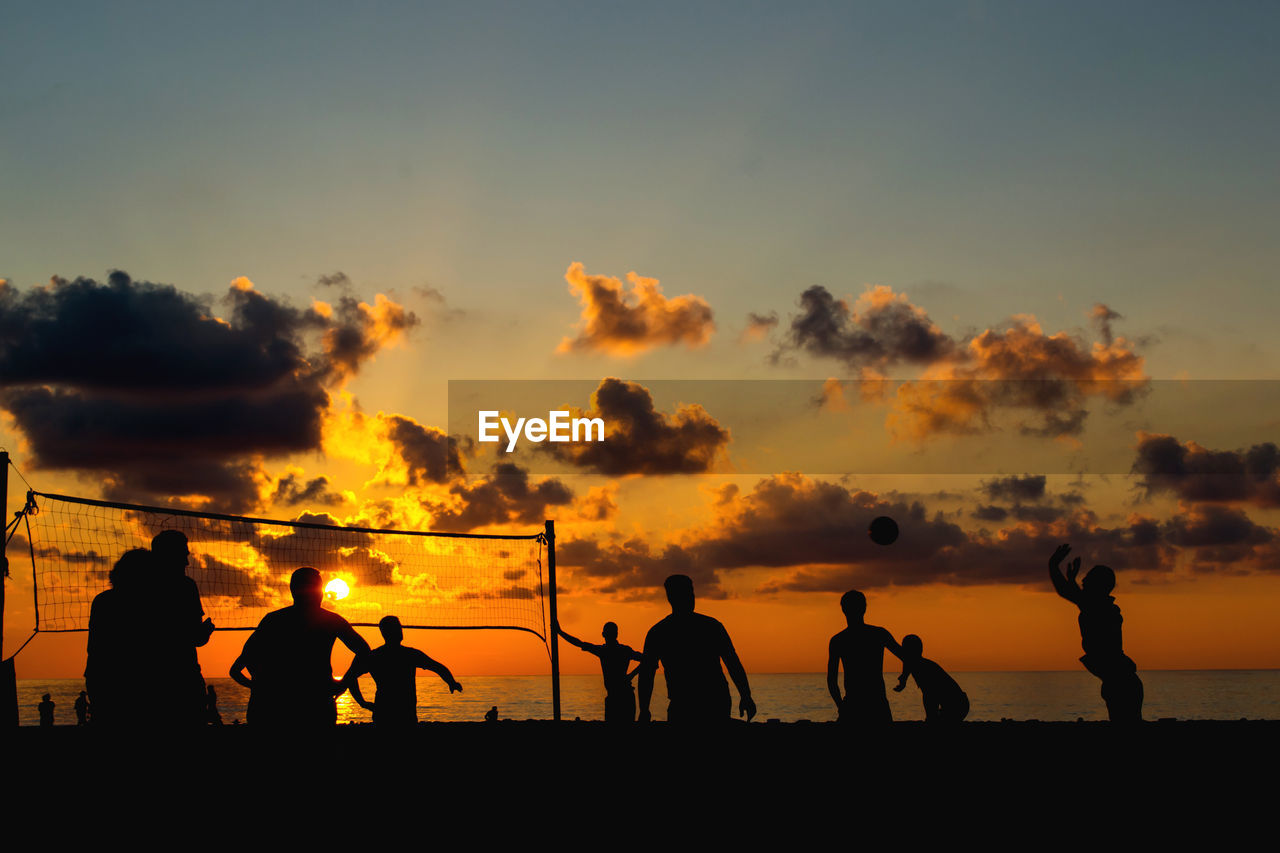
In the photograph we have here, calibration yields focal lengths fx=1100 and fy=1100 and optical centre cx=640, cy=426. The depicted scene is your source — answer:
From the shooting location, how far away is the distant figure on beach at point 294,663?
Answer: 6.82 metres

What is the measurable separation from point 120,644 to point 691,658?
349 cm

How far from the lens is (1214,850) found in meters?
5.23

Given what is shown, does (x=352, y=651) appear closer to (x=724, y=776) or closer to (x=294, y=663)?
(x=294, y=663)

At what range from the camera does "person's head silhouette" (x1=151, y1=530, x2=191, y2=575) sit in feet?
21.9

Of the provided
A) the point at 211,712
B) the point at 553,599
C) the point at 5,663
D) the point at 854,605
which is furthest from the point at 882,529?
the point at 5,663

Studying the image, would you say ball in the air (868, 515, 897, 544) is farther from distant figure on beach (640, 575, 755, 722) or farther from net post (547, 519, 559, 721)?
distant figure on beach (640, 575, 755, 722)

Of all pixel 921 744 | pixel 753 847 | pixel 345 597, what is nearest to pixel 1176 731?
pixel 921 744

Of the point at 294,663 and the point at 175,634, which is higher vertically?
the point at 175,634

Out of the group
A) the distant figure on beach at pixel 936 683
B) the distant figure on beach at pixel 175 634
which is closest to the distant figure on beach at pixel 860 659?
the distant figure on beach at pixel 936 683

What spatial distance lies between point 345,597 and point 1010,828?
16805mm

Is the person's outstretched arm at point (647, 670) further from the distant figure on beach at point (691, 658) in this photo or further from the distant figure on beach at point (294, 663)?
the distant figure on beach at point (294, 663)

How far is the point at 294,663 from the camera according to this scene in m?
6.87

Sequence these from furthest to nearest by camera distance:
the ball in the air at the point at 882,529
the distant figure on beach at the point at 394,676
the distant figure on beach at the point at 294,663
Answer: the ball in the air at the point at 882,529 → the distant figure on beach at the point at 394,676 → the distant figure on beach at the point at 294,663

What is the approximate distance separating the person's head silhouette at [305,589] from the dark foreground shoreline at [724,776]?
2.69 feet
